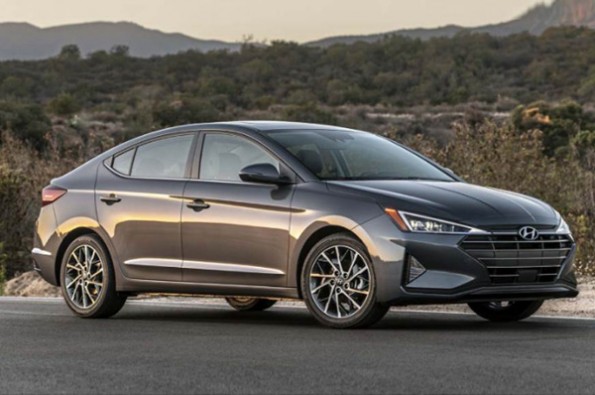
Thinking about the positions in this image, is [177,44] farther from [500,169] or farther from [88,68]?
[500,169]

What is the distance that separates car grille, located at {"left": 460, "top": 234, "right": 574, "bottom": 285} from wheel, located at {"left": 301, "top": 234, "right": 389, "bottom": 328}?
764mm

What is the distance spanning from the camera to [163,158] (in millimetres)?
12312

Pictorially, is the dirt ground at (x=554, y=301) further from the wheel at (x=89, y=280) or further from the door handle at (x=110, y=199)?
the door handle at (x=110, y=199)

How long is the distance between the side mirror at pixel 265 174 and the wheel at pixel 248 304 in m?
2.12

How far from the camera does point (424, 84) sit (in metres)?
75.6

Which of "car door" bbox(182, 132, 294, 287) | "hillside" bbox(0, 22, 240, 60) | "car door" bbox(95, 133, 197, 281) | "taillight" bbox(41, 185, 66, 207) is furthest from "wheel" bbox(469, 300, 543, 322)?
"hillside" bbox(0, 22, 240, 60)

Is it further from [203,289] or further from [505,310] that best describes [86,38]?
[505,310]

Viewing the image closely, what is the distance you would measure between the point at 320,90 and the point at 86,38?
65.3 m

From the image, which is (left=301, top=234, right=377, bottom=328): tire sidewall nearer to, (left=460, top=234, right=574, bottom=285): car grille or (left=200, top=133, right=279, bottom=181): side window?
(left=460, top=234, right=574, bottom=285): car grille

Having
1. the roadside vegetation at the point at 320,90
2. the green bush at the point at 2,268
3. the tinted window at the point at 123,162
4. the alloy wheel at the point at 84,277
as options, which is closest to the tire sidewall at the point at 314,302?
the alloy wheel at the point at 84,277

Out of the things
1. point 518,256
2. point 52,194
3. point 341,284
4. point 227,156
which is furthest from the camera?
point 52,194

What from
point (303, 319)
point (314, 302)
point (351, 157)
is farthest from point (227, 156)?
point (314, 302)

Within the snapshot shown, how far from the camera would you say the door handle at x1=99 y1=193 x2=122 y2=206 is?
12.3 metres

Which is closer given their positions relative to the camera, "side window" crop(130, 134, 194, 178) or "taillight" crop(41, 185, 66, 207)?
"side window" crop(130, 134, 194, 178)
